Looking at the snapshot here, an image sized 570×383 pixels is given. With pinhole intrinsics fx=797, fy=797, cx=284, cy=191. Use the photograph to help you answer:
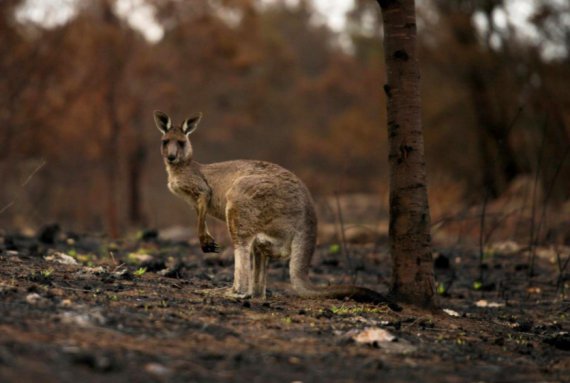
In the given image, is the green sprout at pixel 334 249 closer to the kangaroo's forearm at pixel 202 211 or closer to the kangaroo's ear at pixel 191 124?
the kangaroo's forearm at pixel 202 211

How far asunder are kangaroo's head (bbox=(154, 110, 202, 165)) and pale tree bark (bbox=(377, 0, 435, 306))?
1.84m

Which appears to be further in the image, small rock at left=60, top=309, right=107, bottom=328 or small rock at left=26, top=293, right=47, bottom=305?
small rock at left=26, top=293, right=47, bottom=305

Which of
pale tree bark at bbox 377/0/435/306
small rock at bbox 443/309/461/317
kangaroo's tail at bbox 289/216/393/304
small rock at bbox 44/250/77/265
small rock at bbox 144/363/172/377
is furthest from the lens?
small rock at bbox 44/250/77/265

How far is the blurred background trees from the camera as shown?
55.7 feet

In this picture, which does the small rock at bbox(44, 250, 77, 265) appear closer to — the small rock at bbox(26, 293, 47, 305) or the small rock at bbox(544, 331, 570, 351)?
the small rock at bbox(26, 293, 47, 305)

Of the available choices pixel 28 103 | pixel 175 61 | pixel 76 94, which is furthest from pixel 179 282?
pixel 175 61

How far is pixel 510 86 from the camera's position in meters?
20.9

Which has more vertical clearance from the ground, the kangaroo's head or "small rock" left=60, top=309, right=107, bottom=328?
the kangaroo's head

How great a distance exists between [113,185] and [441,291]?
1150cm

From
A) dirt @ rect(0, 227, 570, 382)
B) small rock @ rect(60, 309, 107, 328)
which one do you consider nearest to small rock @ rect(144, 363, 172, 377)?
dirt @ rect(0, 227, 570, 382)

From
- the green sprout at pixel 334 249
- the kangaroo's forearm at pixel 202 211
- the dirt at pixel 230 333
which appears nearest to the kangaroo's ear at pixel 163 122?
the kangaroo's forearm at pixel 202 211

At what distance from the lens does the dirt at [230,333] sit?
4250 mm

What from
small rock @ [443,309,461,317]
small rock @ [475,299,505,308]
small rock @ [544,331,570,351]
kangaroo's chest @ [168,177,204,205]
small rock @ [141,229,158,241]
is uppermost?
kangaroo's chest @ [168,177,204,205]

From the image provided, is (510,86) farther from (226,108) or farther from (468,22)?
(226,108)
